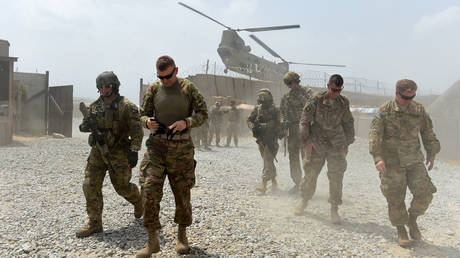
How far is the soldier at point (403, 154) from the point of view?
4.00 m

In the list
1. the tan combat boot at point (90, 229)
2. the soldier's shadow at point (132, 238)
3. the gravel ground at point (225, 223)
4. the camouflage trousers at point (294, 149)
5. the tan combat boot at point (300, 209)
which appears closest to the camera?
the soldier's shadow at point (132, 238)

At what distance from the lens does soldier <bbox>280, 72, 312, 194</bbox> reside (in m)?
6.29

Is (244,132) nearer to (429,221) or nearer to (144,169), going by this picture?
(429,221)

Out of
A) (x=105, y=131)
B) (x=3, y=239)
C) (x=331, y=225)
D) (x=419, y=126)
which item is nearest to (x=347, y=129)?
(x=419, y=126)

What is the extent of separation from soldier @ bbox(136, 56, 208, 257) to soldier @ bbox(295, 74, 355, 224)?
200 centimetres

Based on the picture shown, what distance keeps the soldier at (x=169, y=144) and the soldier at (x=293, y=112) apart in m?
3.16

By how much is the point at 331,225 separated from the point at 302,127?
1379 mm

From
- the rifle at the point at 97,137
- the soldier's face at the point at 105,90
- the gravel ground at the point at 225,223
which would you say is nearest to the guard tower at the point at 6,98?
the gravel ground at the point at 225,223

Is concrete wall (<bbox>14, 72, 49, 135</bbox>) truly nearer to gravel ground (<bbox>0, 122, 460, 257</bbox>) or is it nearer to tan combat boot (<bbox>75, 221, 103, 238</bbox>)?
gravel ground (<bbox>0, 122, 460, 257</bbox>)

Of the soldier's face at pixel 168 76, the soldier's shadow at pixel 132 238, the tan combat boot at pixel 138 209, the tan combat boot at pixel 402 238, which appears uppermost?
the soldier's face at pixel 168 76

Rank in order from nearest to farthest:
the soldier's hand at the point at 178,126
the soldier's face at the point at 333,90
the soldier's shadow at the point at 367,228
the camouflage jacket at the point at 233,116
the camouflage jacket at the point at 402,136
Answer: the soldier's hand at the point at 178,126
the camouflage jacket at the point at 402,136
the soldier's shadow at the point at 367,228
the soldier's face at the point at 333,90
the camouflage jacket at the point at 233,116

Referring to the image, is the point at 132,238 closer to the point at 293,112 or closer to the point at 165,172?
the point at 165,172

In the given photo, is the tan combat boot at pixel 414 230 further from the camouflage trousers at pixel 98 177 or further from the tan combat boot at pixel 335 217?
the camouflage trousers at pixel 98 177

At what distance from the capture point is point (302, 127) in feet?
16.2
